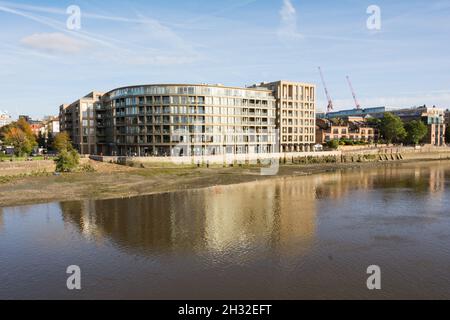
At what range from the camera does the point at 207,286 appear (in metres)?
29.7

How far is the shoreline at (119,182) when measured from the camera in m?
63.9

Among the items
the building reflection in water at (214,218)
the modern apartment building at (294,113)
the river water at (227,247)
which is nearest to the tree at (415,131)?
the modern apartment building at (294,113)

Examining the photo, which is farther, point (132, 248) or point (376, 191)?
point (376, 191)

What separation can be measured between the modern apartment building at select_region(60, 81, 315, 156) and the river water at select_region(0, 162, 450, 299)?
50.2m

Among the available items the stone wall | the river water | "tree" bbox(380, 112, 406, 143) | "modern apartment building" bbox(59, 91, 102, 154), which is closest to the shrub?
the stone wall

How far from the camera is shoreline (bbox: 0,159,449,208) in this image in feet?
210

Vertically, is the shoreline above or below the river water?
above

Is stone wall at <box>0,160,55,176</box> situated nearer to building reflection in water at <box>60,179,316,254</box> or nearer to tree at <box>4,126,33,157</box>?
tree at <box>4,126,33,157</box>

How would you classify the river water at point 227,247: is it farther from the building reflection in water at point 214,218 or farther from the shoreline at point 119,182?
the shoreline at point 119,182

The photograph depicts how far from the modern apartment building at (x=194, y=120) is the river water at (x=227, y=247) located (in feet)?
165

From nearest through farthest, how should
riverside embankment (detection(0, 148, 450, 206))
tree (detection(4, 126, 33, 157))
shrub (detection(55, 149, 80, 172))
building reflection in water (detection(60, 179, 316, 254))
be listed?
building reflection in water (detection(60, 179, 316, 254)) → riverside embankment (detection(0, 148, 450, 206)) → shrub (detection(55, 149, 80, 172)) → tree (detection(4, 126, 33, 157))
